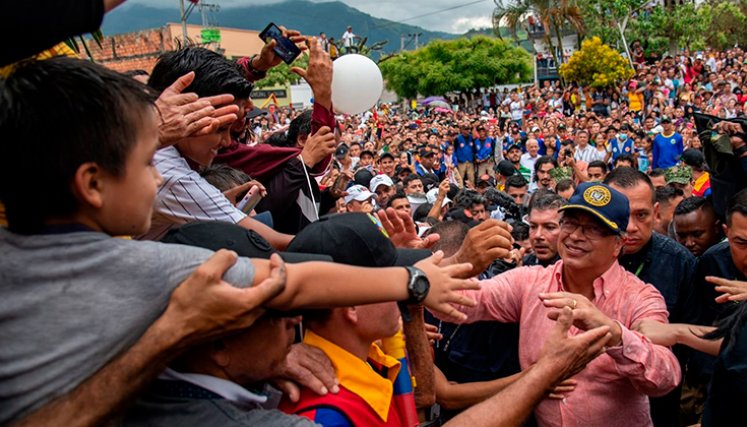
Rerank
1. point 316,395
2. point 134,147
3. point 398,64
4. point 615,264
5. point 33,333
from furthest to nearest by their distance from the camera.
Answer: point 398,64, point 615,264, point 316,395, point 134,147, point 33,333

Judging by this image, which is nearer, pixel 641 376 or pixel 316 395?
pixel 316 395

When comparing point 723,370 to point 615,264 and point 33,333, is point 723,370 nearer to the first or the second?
point 615,264

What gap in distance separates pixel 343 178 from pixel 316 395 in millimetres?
3347

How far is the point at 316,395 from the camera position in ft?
5.82

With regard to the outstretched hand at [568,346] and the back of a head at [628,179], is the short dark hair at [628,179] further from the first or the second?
the outstretched hand at [568,346]

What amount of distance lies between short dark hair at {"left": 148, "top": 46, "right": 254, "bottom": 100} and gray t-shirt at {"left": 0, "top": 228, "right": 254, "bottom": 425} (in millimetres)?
1306

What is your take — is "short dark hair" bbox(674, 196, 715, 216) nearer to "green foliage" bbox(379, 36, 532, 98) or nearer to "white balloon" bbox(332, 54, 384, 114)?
"white balloon" bbox(332, 54, 384, 114)

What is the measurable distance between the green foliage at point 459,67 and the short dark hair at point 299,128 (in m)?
37.7

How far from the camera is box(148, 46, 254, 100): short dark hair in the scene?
252 centimetres

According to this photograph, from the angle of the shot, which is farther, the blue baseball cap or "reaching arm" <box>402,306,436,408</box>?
the blue baseball cap

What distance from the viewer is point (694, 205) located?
13.6 feet

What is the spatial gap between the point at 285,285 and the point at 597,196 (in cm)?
198

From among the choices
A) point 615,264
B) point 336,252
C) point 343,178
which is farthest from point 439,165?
point 336,252

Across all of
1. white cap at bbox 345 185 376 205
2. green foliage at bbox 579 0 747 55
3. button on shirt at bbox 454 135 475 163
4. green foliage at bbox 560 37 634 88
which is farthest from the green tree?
white cap at bbox 345 185 376 205
